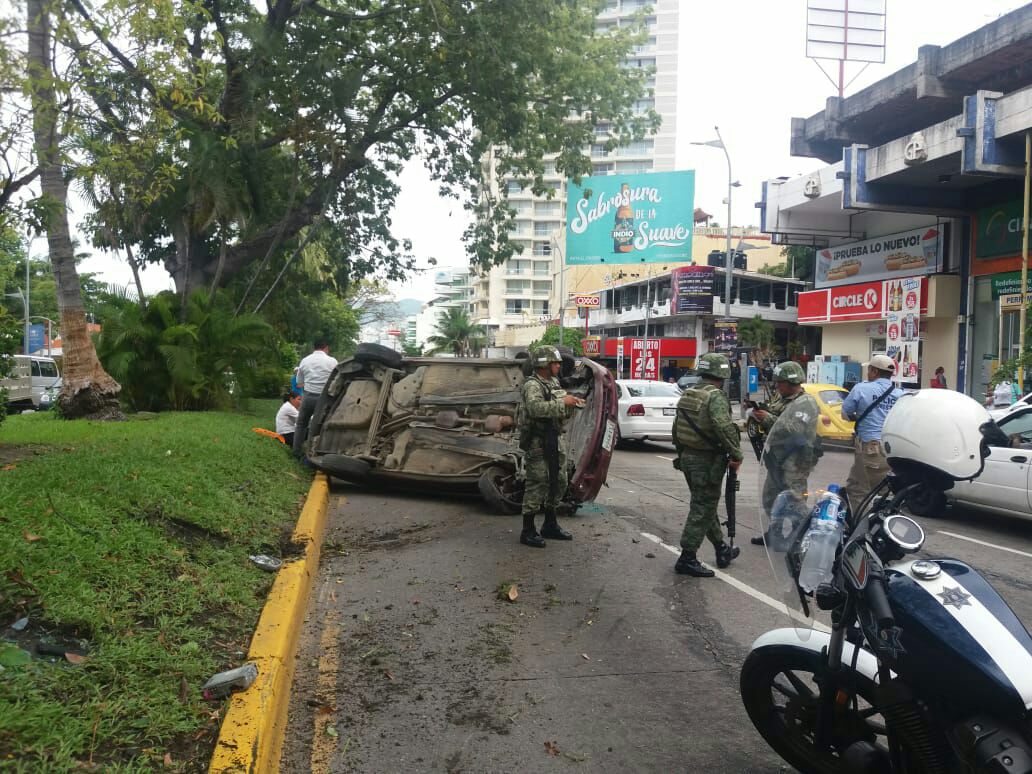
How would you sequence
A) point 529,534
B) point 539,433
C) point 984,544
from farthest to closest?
1. point 984,544
2. point 539,433
3. point 529,534

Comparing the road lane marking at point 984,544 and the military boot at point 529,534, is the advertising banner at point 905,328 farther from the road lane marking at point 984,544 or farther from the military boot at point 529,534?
the military boot at point 529,534

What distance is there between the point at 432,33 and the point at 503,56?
1.52 metres

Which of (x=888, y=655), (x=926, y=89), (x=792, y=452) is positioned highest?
(x=926, y=89)

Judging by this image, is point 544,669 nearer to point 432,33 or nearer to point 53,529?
point 53,529

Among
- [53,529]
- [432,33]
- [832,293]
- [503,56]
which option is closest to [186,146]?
[432,33]

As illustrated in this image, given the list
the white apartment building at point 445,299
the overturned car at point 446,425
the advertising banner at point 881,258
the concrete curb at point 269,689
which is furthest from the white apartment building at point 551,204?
the concrete curb at point 269,689

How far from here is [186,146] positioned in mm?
15320

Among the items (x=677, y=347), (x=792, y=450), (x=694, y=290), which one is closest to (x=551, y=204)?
(x=694, y=290)

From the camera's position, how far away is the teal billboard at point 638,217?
29750 mm

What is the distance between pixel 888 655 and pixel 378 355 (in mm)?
8661

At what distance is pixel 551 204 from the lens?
295 ft

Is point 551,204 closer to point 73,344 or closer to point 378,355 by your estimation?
point 73,344

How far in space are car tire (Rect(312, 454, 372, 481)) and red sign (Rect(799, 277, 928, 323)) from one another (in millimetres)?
19943

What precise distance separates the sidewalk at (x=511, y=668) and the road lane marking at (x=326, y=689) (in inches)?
0.4
